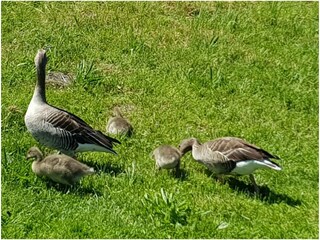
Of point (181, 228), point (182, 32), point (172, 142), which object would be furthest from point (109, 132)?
point (182, 32)

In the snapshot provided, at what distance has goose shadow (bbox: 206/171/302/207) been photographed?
9008 mm

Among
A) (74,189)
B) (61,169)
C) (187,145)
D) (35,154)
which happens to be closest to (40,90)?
(35,154)

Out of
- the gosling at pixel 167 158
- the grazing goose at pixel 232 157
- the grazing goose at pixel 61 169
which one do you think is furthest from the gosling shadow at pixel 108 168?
the grazing goose at pixel 232 157

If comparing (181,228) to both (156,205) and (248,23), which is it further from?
(248,23)

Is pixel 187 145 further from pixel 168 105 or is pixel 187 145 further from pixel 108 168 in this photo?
pixel 168 105

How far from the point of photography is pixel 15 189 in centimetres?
828

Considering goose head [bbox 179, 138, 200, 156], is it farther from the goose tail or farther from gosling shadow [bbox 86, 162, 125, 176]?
the goose tail

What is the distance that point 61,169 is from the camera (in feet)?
27.0

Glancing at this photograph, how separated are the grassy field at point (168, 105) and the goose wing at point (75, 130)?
0.39 meters

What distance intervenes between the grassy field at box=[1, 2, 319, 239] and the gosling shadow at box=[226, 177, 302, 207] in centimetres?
3

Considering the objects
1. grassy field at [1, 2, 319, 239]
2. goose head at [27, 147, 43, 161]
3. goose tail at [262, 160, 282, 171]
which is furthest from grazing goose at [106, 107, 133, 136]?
goose tail at [262, 160, 282, 171]

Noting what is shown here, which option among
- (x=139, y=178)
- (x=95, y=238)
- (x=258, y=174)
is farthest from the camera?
(x=258, y=174)

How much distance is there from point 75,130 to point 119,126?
120 centimetres

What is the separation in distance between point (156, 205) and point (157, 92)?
4.21 metres
